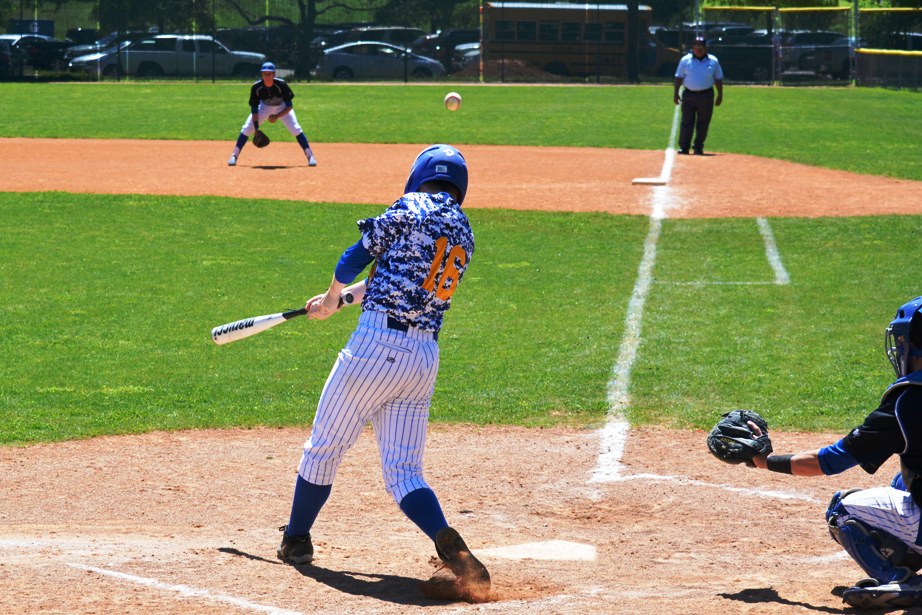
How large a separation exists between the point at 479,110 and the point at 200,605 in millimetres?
30145

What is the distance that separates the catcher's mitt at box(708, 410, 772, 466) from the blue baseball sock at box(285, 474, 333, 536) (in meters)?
1.77

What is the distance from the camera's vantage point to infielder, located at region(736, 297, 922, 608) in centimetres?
458

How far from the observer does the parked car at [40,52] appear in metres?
46.4

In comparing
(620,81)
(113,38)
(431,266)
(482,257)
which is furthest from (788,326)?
(113,38)

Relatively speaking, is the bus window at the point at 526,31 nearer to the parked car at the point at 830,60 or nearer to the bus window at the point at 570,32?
the bus window at the point at 570,32

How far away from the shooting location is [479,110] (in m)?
34.1

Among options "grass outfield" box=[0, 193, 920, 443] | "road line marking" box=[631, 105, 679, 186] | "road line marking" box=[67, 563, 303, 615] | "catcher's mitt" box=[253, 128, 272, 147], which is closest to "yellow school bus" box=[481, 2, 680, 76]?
"road line marking" box=[631, 105, 679, 186]

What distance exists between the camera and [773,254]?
1408cm

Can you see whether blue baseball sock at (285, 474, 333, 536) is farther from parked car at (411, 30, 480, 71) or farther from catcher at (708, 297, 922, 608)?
parked car at (411, 30, 480, 71)

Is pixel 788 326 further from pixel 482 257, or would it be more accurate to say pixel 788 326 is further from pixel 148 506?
pixel 148 506

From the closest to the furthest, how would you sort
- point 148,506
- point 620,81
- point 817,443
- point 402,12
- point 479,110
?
point 148,506, point 817,443, point 479,110, point 620,81, point 402,12

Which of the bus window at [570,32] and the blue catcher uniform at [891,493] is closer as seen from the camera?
the blue catcher uniform at [891,493]

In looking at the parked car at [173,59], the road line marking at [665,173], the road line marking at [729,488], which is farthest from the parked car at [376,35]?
the road line marking at [729,488]

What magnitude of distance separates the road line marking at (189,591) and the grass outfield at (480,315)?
113 inches
